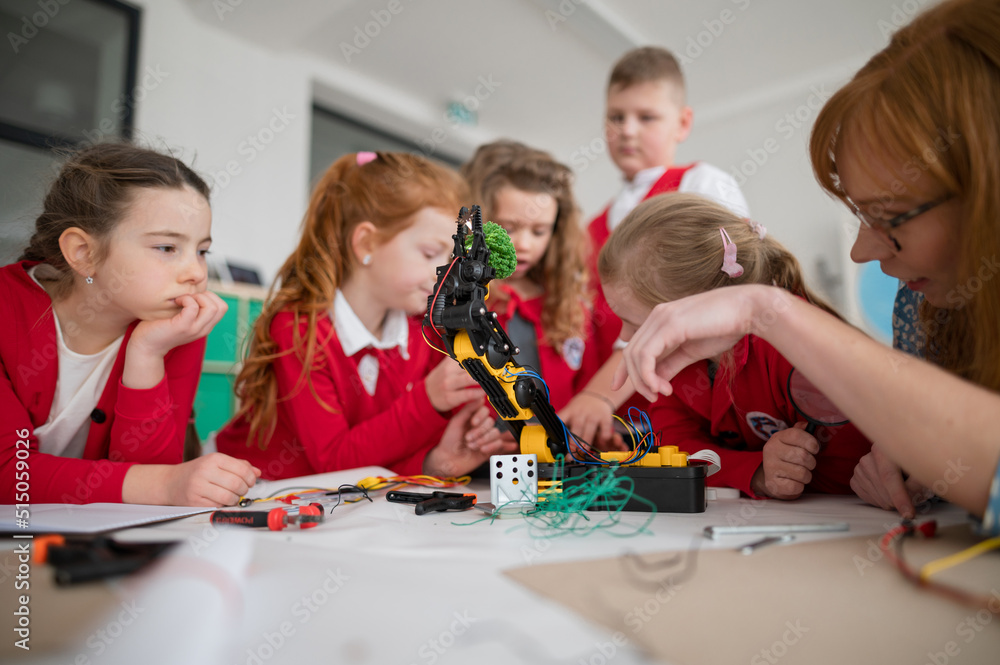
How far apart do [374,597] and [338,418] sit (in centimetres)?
100

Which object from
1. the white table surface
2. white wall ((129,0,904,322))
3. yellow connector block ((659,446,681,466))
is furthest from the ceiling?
the white table surface

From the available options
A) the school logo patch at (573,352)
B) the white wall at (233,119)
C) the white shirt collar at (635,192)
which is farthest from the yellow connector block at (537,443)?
the white wall at (233,119)

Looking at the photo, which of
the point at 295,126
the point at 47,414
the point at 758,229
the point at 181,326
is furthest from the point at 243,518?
the point at 295,126

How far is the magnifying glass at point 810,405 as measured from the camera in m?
1.00

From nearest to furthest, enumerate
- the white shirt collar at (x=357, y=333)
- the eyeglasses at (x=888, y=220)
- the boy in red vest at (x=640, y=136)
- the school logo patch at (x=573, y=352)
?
1. the eyeglasses at (x=888, y=220)
2. the white shirt collar at (x=357, y=333)
3. the school logo patch at (x=573, y=352)
4. the boy in red vest at (x=640, y=136)

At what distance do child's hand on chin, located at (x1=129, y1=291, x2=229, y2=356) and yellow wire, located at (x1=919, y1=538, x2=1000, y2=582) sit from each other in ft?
3.82

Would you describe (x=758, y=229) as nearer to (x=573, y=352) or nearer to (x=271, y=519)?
(x=573, y=352)

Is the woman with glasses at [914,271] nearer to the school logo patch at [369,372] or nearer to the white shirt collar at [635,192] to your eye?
the school logo patch at [369,372]

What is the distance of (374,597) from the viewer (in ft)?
1.65

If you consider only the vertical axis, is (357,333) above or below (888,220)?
below

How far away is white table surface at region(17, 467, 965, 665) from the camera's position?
434 mm

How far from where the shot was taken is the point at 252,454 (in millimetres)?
1608

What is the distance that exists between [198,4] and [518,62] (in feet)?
7.08

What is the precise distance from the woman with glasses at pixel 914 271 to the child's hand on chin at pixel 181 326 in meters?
0.83
